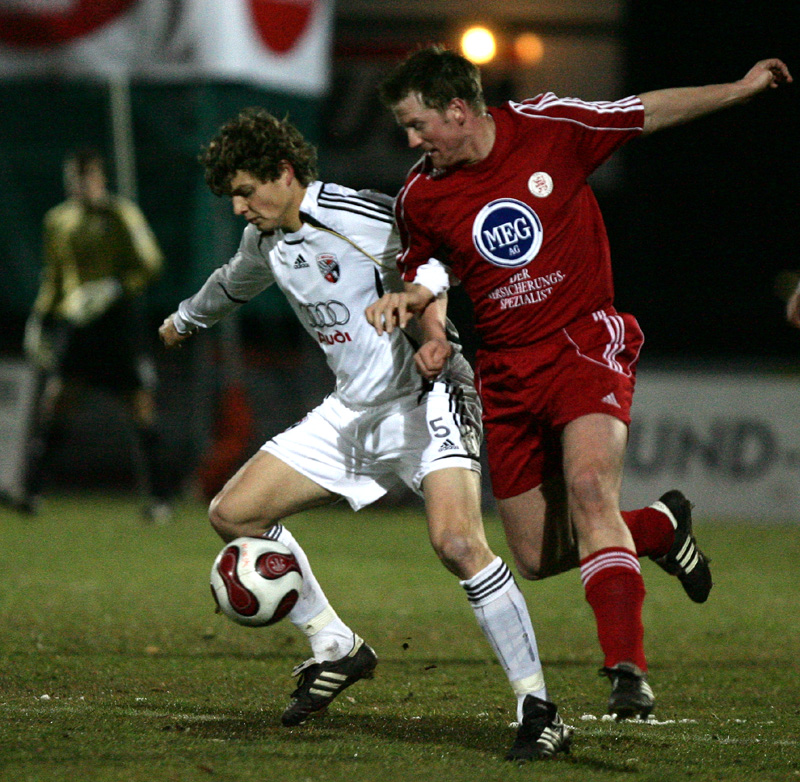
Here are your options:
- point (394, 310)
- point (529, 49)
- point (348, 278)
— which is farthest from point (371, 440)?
point (529, 49)

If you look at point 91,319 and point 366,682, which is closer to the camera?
point 366,682

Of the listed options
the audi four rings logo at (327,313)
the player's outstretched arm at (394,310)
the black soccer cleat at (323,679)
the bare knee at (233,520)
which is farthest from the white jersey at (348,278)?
the black soccer cleat at (323,679)

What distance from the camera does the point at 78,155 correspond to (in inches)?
463

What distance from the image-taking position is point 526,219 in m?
4.80

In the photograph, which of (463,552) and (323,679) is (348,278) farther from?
(323,679)

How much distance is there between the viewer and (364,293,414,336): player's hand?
15.2ft

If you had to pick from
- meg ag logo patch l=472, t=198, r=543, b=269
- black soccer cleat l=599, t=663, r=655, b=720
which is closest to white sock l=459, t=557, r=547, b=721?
black soccer cleat l=599, t=663, r=655, b=720

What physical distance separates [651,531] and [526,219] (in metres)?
1.31

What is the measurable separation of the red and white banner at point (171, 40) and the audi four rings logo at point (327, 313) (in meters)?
8.18

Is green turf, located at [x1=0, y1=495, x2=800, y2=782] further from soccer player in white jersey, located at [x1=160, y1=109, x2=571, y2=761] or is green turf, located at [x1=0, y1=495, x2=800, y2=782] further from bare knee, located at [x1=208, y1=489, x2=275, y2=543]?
bare knee, located at [x1=208, y1=489, x2=275, y2=543]

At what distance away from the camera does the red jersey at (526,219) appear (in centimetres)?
481

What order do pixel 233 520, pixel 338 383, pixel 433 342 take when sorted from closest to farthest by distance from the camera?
pixel 433 342 < pixel 233 520 < pixel 338 383

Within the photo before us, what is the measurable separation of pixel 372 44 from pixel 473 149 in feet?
49.3

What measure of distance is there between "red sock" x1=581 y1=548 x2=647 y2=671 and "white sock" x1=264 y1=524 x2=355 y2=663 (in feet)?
3.84
